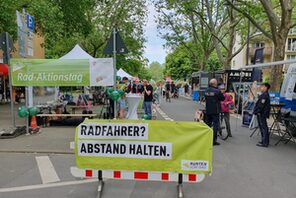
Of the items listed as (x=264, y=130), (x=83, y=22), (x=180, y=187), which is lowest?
(x=180, y=187)

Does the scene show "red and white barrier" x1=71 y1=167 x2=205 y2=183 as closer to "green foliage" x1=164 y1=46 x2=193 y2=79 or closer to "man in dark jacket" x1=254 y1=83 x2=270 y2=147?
"man in dark jacket" x1=254 y1=83 x2=270 y2=147

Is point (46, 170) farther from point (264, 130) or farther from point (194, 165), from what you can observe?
point (264, 130)

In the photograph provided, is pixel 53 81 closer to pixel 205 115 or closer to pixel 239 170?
pixel 205 115

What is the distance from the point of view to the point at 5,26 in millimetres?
14211

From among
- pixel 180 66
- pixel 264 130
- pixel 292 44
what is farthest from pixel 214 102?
pixel 180 66

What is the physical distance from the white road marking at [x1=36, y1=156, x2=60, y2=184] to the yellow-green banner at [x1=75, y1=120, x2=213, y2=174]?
1.12 metres

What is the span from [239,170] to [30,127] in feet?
22.3

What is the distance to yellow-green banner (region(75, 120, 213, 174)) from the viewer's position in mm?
4531

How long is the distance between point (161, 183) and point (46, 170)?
2356 mm

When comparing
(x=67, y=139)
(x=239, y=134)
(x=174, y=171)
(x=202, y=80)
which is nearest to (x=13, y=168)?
(x=67, y=139)

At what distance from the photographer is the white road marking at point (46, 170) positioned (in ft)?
18.0

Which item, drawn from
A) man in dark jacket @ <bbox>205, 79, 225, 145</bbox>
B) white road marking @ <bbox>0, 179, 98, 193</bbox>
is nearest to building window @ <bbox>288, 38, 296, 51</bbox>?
man in dark jacket @ <bbox>205, 79, 225, 145</bbox>

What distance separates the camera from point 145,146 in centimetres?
459

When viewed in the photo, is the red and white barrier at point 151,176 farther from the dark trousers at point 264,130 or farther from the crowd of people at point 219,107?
the dark trousers at point 264,130
